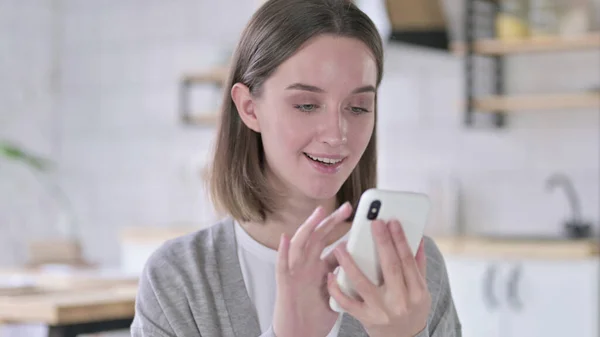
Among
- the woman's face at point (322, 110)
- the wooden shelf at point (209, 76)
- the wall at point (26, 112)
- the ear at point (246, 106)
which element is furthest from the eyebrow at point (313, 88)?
the wall at point (26, 112)

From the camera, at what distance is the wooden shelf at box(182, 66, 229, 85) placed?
5.46 meters

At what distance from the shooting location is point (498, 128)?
488 cm

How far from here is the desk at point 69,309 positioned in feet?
8.03

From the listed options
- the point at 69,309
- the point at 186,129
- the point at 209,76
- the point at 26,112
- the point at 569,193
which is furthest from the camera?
the point at 26,112

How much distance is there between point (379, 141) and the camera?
5160 mm

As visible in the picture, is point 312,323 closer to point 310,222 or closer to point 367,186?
point 310,222

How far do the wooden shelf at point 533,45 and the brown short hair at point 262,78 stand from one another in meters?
3.01

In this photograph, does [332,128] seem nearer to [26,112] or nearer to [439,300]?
[439,300]

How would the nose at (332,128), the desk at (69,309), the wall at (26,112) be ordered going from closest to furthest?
1. the nose at (332,128)
2. the desk at (69,309)
3. the wall at (26,112)

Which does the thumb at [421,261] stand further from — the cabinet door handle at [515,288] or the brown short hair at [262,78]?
the cabinet door handle at [515,288]

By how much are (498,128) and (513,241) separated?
720 mm

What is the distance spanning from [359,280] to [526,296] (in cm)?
308

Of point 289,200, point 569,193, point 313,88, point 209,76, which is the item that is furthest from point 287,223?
point 209,76

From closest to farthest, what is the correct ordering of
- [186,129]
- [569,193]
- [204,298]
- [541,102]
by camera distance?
1. [204,298]
2. [541,102]
3. [569,193]
4. [186,129]
